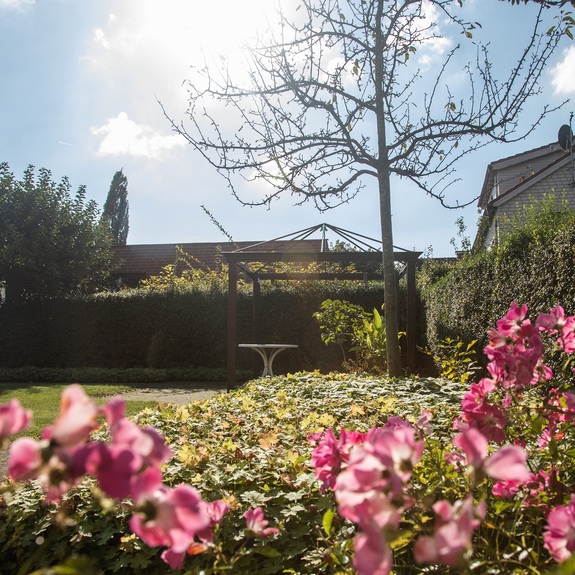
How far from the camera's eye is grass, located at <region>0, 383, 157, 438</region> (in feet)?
19.5

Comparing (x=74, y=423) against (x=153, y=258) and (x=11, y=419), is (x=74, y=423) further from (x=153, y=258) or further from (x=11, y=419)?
(x=153, y=258)

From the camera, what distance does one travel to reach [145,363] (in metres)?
13.0

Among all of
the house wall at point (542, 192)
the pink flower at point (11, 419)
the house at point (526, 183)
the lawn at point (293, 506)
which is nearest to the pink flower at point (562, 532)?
the lawn at point (293, 506)

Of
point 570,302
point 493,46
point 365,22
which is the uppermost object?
point 365,22

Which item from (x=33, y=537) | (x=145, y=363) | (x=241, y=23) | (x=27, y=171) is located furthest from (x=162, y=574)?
(x=27, y=171)

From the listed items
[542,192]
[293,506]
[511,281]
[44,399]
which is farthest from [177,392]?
[542,192]

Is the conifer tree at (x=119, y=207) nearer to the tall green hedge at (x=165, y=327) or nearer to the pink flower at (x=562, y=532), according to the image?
the tall green hedge at (x=165, y=327)

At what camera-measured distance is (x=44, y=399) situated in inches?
309

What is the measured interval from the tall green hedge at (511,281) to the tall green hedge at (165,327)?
3444 mm

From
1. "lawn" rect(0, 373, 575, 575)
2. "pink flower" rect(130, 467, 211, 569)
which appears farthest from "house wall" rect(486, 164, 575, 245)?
"pink flower" rect(130, 467, 211, 569)

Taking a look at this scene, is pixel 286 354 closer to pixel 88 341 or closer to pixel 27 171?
pixel 88 341

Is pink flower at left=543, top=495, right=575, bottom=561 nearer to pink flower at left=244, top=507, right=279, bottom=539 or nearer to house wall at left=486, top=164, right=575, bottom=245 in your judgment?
pink flower at left=244, top=507, right=279, bottom=539

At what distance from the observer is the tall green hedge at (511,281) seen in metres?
4.15

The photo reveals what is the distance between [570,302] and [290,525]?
2987mm
